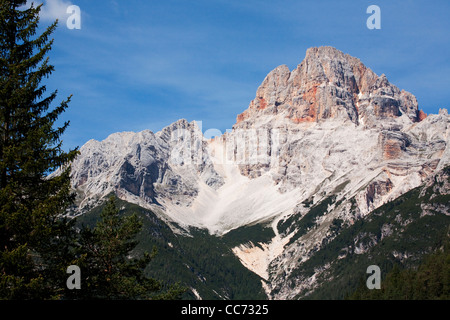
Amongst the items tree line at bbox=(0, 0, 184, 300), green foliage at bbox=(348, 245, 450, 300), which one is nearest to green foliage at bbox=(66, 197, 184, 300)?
tree line at bbox=(0, 0, 184, 300)

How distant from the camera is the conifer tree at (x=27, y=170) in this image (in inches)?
1120

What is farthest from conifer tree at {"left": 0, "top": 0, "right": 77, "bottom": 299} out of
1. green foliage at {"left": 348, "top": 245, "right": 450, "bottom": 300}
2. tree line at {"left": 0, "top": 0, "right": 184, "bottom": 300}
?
green foliage at {"left": 348, "top": 245, "right": 450, "bottom": 300}

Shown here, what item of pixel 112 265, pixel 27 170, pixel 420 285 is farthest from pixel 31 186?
pixel 420 285

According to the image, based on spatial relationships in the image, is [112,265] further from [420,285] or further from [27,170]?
[420,285]

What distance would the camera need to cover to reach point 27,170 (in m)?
29.8

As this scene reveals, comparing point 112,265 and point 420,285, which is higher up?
point 420,285

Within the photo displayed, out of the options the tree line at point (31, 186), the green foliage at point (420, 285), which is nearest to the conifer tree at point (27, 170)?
the tree line at point (31, 186)

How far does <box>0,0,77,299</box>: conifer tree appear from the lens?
2844cm

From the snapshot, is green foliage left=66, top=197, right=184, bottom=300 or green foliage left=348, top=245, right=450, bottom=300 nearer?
green foliage left=66, top=197, right=184, bottom=300

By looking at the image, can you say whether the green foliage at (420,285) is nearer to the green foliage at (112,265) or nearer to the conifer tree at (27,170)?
the green foliage at (112,265)

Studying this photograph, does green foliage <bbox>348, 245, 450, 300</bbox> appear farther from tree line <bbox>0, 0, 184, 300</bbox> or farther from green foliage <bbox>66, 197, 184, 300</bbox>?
tree line <bbox>0, 0, 184, 300</bbox>

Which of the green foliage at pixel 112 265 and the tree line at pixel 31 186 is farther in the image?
the green foliage at pixel 112 265

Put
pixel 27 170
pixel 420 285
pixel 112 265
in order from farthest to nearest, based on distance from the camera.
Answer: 1. pixel 420 285
2. pixel 112 265
3. pixel 27 170

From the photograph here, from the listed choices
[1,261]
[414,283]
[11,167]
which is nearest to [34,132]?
[11,167]
